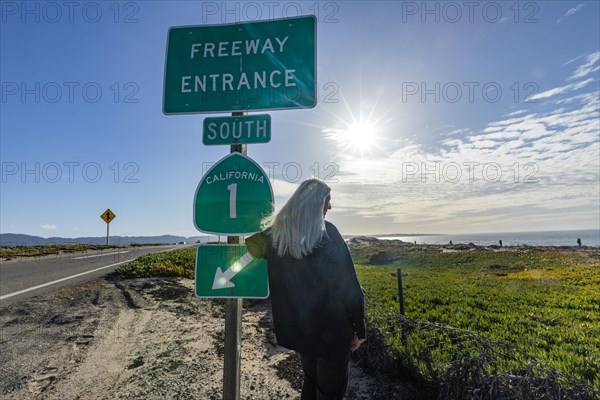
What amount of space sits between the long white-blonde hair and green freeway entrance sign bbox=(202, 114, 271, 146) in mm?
446

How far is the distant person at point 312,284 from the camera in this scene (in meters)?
1.74

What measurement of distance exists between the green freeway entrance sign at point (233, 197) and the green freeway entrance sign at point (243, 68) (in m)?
0.42

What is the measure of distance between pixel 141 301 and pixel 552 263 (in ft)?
83.2

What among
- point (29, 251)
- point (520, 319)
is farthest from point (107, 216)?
point (520, 319)

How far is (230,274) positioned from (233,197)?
0.49 meters

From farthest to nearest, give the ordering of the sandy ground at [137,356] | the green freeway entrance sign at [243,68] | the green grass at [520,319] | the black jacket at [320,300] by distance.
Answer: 1. the green grass at [520,319]
2. the sandy ground at [137,356]
3. the green freeway entrance sign at [243,68]
4. the black jacket at [320,300]

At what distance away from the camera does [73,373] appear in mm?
3391

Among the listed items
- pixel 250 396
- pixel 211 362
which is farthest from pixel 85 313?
pixel 250 396

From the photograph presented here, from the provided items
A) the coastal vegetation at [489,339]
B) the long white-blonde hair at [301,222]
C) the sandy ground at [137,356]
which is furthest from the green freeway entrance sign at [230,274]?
the coastal vegetation at [489,339]

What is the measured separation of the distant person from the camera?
1.74m

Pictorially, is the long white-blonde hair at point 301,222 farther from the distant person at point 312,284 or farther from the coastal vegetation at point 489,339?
the coastal vegetation at point 489,339

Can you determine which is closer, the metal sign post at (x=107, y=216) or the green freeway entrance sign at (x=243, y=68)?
the green freeway entrance sign at (x=243, y=68)

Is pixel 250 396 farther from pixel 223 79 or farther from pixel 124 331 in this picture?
pixel 223 79

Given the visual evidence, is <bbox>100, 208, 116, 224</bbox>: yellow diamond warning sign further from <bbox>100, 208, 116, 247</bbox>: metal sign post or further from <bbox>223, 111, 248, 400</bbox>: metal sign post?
<bbox>223, 111, 248, 400</bbox>: metal sign post
